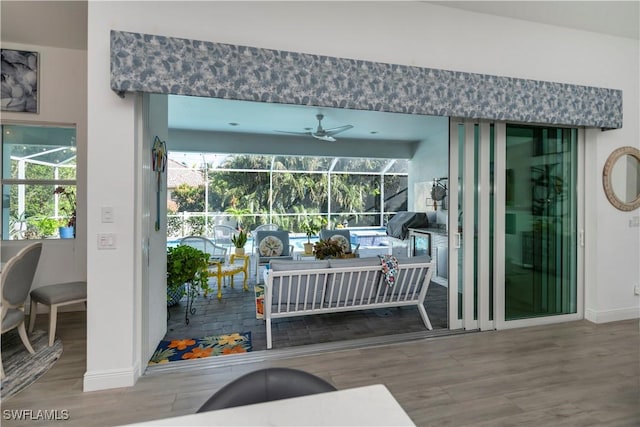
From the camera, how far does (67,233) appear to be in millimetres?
3676

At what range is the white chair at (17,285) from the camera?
2.36 m

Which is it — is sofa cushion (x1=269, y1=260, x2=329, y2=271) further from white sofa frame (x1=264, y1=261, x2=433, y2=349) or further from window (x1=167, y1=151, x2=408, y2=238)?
window (x1=167, y1=151, x2=408, y2=238)

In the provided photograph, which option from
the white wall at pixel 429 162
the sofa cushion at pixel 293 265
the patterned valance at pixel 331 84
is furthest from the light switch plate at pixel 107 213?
the white wall at pixel 429 162

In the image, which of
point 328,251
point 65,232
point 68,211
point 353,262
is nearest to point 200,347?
point 353,262

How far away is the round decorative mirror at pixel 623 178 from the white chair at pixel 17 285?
5.47 m

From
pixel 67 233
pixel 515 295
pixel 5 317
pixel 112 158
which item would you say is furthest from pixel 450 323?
pixel 67 233

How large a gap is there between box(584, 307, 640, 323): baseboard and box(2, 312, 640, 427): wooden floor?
0.92ft

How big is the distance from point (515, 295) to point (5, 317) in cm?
457

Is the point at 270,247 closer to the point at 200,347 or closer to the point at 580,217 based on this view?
the point at 200,347

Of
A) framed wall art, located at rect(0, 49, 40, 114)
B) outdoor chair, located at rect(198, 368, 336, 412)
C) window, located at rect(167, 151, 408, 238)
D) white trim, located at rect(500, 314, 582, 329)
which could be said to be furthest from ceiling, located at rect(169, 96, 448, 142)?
outdoor chair, located at rect(198, 368, 336, 412)

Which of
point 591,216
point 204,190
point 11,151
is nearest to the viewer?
point 591,216

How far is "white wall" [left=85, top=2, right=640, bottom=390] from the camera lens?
2154 mm

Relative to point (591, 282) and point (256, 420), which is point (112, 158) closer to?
point (256, 420)

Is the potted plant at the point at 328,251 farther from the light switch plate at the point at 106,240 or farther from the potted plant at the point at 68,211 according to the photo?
the potted plant at the point at 68,211
